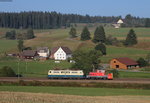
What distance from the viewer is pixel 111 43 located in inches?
4638

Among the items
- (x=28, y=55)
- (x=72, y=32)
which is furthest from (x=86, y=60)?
(x=72, y=32)

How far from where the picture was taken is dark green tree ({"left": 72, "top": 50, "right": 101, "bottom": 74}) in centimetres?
6154

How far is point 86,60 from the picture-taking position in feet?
204

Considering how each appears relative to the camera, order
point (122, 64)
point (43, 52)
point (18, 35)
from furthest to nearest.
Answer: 1. point (18, 35)
2. point (43, 52)
3. point (122, 64)

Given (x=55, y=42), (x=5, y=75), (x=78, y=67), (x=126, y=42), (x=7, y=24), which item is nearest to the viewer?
(x=5, y=75)

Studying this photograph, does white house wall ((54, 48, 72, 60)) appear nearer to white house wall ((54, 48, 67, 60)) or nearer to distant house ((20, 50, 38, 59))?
white house wall ((54, 48, 67, 60))

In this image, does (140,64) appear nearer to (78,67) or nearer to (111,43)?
(78,67)

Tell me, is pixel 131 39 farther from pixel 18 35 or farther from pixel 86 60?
pixel 18 35

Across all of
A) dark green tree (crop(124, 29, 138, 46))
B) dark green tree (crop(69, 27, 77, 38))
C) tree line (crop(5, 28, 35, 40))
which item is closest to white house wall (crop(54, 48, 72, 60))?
dark green tree (crop(124, 29, 138, 46))

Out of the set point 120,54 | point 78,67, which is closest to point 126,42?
point 120,54

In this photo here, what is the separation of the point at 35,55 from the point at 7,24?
97.2 metres

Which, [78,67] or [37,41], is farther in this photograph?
[37,41]

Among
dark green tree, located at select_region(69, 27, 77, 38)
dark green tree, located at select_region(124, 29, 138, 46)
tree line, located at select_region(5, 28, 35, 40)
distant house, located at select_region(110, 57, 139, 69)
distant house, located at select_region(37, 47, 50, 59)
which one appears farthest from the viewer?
tree line, located at select_region(5, 28, 35, 40)

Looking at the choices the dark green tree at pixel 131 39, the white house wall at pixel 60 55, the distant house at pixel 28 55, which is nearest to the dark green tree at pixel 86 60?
the white house wall at pixel 60 55
